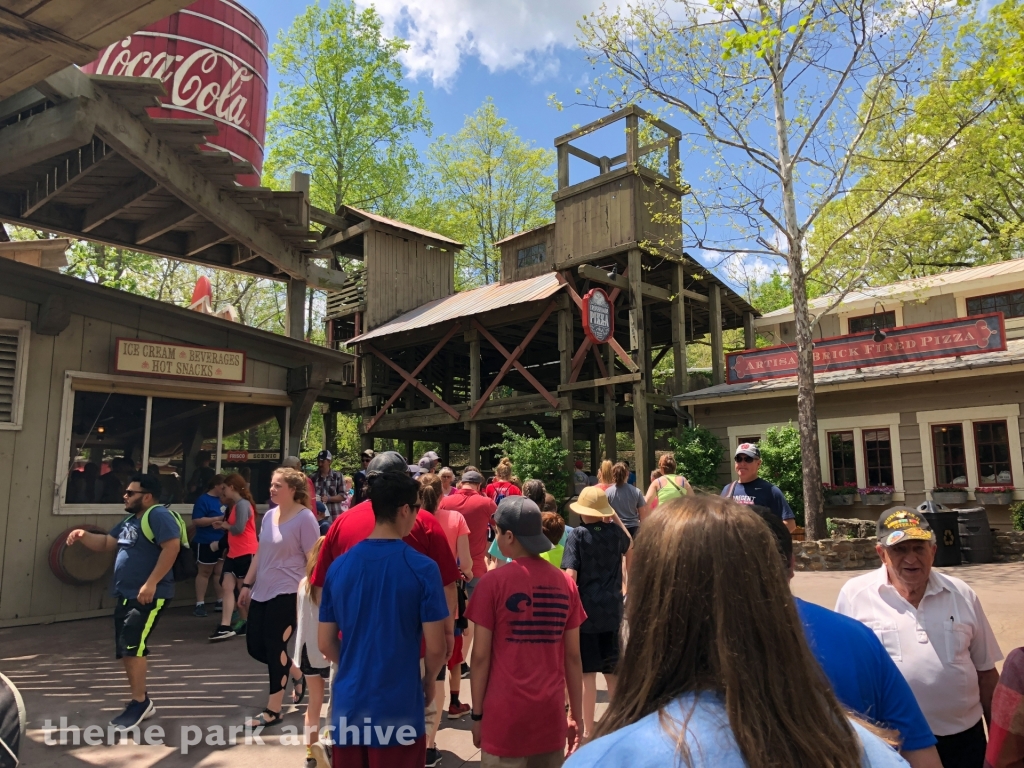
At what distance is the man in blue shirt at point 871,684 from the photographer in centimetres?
179

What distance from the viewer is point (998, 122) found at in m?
24.4

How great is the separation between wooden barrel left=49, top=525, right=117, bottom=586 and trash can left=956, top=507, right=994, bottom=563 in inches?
507

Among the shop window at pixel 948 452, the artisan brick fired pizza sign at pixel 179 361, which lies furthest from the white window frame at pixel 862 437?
the artisan brick fired pizza sign at pixel 179 361

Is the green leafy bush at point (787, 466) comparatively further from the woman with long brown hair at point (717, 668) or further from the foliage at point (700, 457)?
the woman with long brown hair at point (717, 668)

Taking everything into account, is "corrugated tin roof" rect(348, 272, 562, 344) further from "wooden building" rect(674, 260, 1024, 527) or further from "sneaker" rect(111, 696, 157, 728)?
"sneaker" rect(111, 696, 157, 728)

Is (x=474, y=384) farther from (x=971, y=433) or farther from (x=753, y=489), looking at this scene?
(x=753, y=489)

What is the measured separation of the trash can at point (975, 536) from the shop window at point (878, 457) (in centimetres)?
263

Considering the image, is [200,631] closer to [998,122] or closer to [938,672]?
[938,672]

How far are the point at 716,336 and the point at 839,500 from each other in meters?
5.71

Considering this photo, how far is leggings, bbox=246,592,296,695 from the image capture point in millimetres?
4949

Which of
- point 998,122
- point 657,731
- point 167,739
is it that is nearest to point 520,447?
point 167,739

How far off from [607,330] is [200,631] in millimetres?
10822

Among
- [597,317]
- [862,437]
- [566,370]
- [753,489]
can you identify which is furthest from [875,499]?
[753,489]

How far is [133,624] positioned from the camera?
493 centimetres
